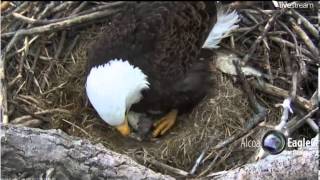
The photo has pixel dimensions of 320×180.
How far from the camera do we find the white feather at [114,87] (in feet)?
4.47

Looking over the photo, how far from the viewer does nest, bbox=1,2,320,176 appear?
1356 mm

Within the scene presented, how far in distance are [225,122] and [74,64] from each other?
1.41ft

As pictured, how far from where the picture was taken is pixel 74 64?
1494mm

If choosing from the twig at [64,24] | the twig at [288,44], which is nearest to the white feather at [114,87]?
the twig at [64,24]

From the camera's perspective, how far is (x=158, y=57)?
1481mm

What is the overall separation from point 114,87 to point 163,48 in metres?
0.18

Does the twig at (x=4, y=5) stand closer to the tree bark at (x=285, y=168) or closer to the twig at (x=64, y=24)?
the twig at (x=64, y=24)

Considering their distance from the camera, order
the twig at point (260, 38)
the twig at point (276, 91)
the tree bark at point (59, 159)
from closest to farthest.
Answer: the tree bark at point (59, 159) < the twig at point (276, 91) < the twig at point (260, 38)

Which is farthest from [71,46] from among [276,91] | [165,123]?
[276,91]

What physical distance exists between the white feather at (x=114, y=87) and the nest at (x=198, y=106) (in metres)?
0.06

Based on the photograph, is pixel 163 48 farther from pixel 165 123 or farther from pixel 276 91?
pixel 276 91

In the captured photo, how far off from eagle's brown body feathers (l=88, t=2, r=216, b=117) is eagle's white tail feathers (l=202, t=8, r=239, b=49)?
0.03 metres

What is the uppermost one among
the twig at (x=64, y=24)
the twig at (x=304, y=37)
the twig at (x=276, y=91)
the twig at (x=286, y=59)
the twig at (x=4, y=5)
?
the twig at (x=4, y=5)

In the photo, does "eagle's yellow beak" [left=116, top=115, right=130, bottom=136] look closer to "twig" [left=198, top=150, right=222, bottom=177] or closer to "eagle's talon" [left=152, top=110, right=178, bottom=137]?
"eagle's talon" [left=152, top=110, right=178, bottom=137]
